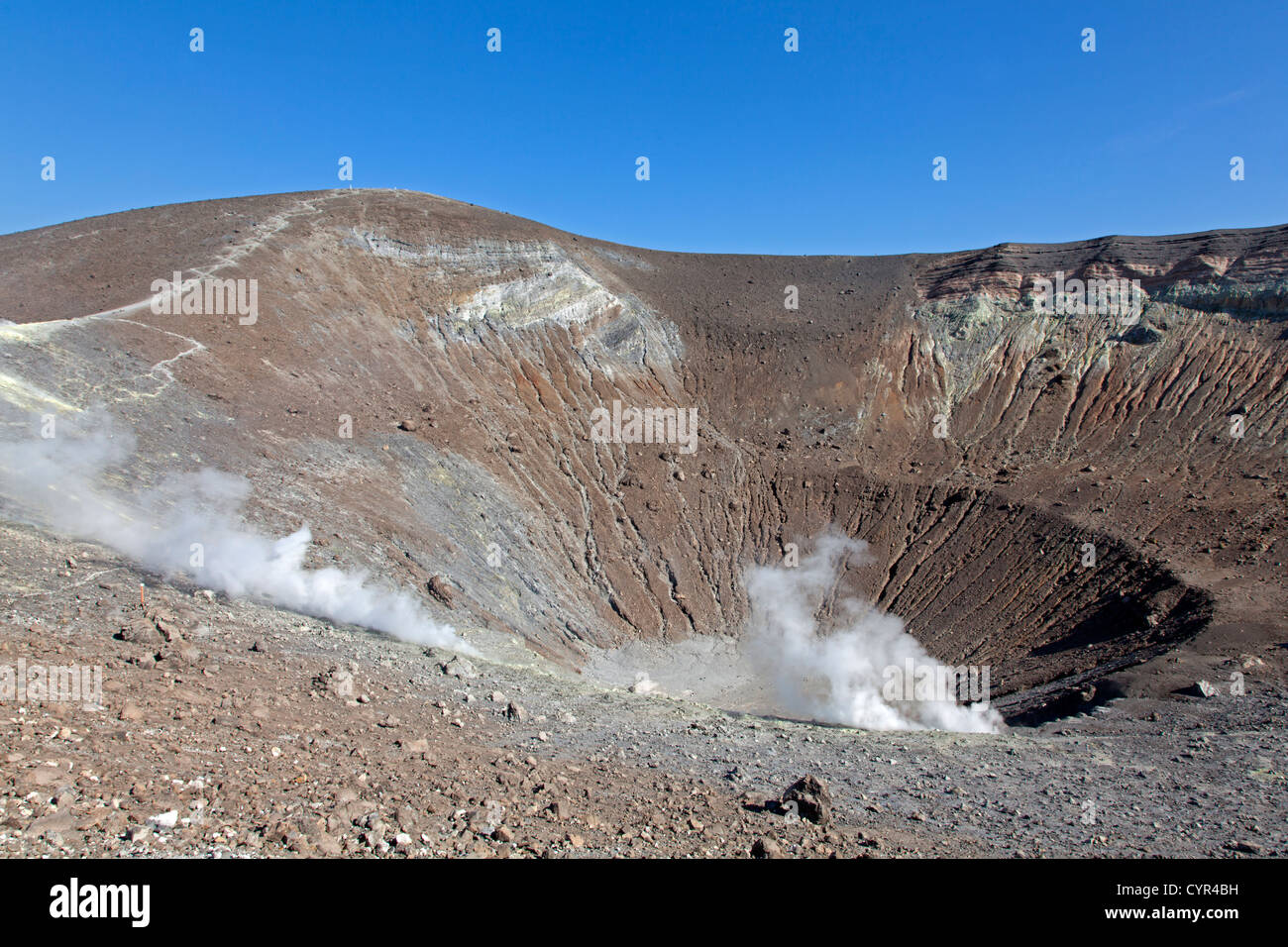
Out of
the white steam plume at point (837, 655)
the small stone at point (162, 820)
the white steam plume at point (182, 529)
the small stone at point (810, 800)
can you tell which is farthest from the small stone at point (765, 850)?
the white steam plume at point (837, 655)

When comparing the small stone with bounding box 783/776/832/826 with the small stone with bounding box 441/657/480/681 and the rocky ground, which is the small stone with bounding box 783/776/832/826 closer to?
the rocky ground

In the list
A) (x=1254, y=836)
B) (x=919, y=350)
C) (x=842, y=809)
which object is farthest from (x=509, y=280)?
(x=1254, y=836)

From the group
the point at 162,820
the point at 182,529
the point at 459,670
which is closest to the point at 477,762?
the point at 162,820

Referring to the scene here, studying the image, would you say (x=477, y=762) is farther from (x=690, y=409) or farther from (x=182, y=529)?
(x=690, y=409)

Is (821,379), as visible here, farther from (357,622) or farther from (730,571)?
(357,622)

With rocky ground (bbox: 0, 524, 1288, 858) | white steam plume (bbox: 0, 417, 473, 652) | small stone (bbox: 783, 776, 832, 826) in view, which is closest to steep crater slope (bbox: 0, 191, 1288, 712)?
white steam plume (bbox: 0, 417, 473, 652)

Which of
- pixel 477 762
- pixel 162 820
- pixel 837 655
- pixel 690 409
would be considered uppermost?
pixel 690 409

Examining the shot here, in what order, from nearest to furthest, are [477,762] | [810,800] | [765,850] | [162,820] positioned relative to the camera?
1. [162,820]
2. [765,850]
3. [810,800]
4. [477,762]
